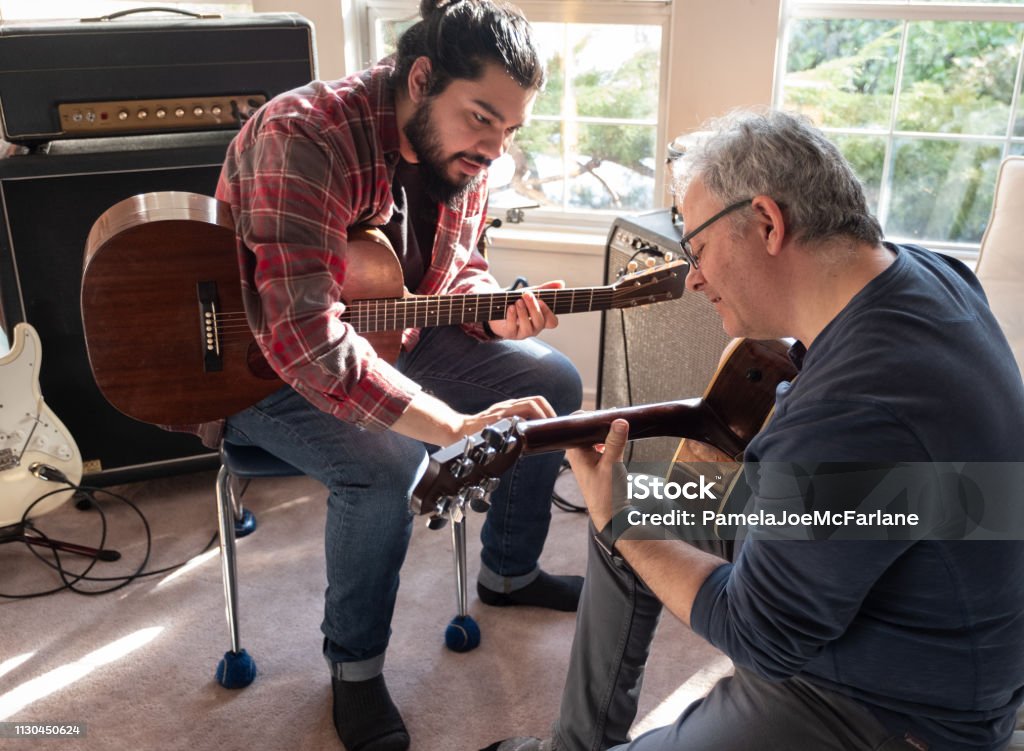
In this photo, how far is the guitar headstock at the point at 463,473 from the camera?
119cm

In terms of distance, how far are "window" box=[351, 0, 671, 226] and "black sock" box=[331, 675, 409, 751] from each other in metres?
1.36

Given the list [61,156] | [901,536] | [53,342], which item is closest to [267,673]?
[53,342]

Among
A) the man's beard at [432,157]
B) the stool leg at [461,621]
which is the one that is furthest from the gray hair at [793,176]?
the stool leg at [461,621]

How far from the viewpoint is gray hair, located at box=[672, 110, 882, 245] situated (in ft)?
3.55

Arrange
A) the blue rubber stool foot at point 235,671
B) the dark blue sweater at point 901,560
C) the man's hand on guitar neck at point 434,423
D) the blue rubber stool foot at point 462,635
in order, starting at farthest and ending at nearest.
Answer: the blue rubber stool foot at point 462,635 → the blue rubber stool foot at point 235,671 → the man's hand on guitar neck at point 434,423 → the dark blue sweater at point 901,560

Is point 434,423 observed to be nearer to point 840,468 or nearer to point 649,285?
point 649,285

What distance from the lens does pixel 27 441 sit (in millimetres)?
2133

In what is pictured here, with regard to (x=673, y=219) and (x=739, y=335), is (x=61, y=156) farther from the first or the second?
(x=739, y=335)

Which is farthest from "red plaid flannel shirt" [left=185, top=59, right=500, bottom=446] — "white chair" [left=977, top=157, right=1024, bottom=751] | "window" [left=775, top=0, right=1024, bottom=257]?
"window" [left=775, top=0, right=1024, bottom=257]

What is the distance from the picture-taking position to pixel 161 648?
74.6 inches

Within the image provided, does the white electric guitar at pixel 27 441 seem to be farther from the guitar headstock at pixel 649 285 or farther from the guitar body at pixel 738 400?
the guitar body at pixel 738 400

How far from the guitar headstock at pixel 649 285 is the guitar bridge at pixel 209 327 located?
694 millimetres

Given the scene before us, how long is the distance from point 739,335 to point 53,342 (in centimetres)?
161

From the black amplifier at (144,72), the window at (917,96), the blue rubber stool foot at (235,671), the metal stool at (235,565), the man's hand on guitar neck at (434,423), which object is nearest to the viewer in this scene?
the man's hand on guitar neck at (434,423)
